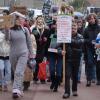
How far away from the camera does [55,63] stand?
41.4 ft

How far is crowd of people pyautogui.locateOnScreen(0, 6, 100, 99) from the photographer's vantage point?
1116 cm

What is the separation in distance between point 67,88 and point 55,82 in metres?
1.19

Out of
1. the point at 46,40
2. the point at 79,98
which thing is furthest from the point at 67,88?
the point at 46,40

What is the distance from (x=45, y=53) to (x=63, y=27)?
5.77 ft

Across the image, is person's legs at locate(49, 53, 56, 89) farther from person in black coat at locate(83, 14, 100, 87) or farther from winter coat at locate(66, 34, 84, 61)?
person in black coat at locate(83, 14, 100, 87)

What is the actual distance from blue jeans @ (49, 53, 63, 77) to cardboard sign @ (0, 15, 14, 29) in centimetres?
185

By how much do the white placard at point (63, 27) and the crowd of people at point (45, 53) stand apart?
149mm

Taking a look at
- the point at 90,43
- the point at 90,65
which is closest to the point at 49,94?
the point at 90,65

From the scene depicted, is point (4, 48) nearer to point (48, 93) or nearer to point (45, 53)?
point (48, 93)

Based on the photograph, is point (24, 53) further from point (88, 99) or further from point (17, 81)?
point (88, 99)

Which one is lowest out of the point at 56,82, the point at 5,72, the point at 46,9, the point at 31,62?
the point at 56,82

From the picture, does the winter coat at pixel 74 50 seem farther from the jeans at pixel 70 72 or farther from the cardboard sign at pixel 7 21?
the cardboard sign at pixel 7 21

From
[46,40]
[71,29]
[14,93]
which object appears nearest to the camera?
[14,93]

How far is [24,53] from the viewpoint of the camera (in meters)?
11.2
